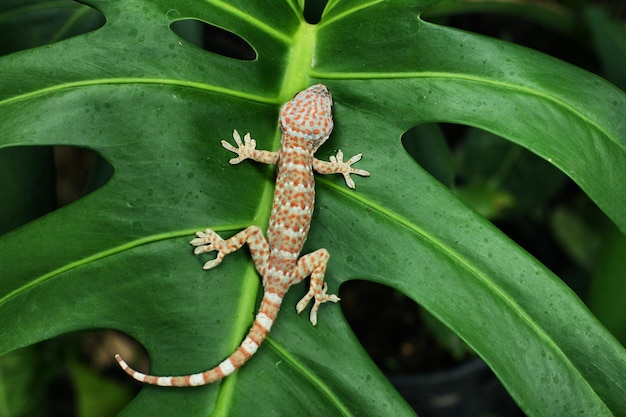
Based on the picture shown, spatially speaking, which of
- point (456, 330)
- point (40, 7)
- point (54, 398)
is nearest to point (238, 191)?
point (456, 330)

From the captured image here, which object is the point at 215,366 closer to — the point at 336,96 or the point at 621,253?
the point at 336,96

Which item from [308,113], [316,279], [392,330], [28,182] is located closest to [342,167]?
[308,113]

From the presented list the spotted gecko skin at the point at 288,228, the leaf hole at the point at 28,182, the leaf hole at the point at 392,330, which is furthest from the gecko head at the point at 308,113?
the leaf hole at the point at 392,330

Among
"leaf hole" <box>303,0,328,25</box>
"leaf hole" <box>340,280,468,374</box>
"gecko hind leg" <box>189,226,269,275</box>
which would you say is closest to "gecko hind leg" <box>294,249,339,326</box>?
"gecko hind leg" <box>189,226,269,275</box>

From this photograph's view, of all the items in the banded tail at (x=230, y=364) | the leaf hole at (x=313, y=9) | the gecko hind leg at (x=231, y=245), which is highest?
the leaf hole at (x=313, y=9)

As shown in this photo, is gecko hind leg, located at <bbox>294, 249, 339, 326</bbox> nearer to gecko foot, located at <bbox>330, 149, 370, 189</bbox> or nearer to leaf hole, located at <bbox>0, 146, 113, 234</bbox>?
gecko foot, located at <bbox>330, 149, 370, 189</bbox>

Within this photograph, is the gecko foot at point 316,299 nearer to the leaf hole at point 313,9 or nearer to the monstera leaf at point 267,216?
the monstera leaf at point 267,216
